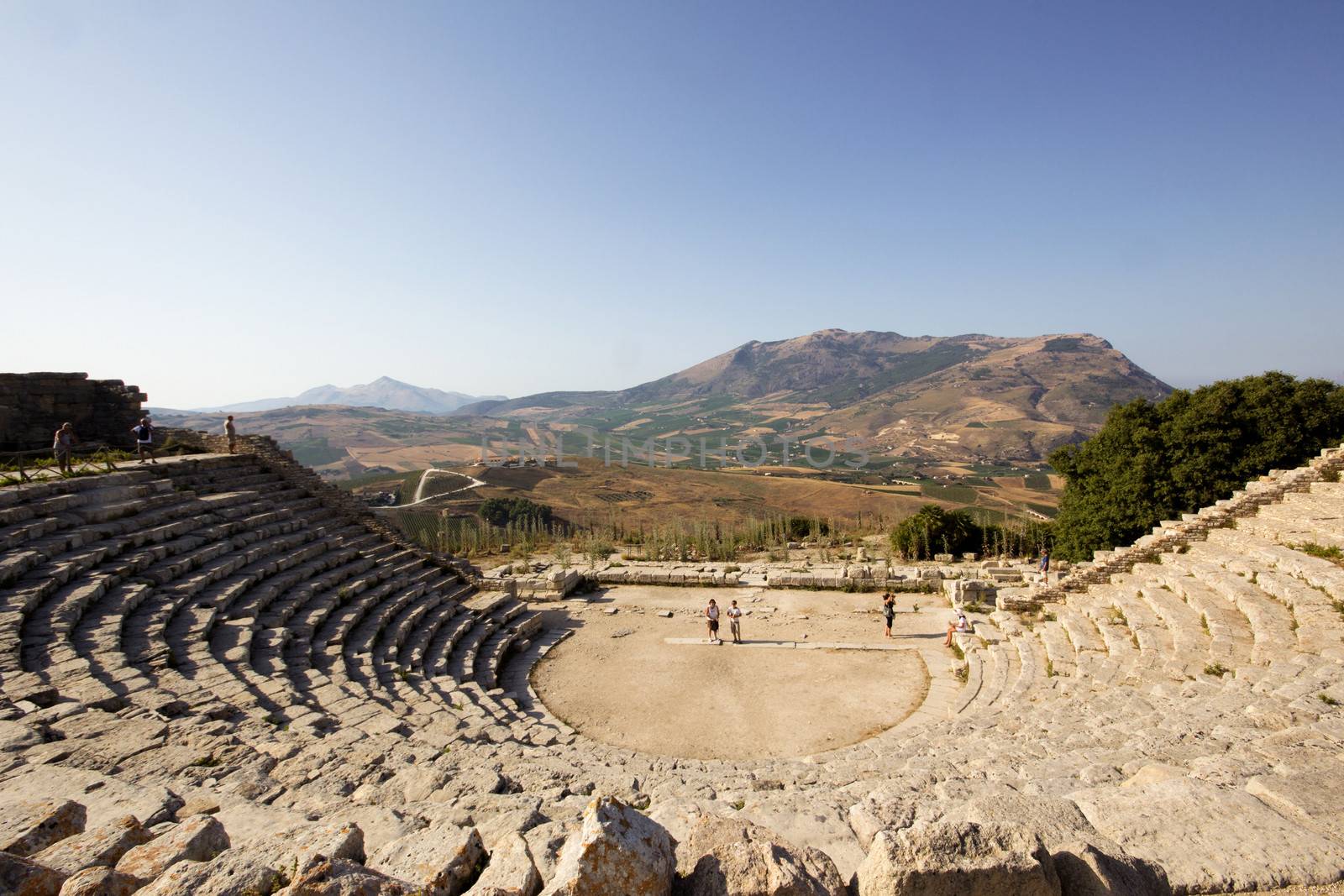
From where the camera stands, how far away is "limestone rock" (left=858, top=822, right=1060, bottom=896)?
3061mm

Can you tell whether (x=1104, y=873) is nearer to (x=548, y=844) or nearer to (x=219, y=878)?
(x=548, y=844)

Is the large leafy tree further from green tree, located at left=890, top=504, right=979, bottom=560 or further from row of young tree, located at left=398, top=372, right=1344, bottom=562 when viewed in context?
green tree, located at left=890, top=504, right=979, bottom=560

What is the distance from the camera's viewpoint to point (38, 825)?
3795 millimetres

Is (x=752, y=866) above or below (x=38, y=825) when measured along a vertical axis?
above

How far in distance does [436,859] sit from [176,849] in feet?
5.00

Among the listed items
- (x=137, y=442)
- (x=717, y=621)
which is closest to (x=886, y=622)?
(x=717, y=621)

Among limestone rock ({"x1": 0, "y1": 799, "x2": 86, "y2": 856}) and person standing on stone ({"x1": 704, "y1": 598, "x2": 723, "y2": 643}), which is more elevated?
limestone rock ({"x1": 0, "y1": 799, "x2": 86, "y2": 856})

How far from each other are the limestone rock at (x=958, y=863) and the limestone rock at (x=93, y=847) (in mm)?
4369

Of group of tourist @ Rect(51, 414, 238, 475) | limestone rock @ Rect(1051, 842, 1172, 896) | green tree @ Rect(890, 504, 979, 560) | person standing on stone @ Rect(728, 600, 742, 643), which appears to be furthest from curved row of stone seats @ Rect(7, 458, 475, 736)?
green tree @ Rect(890, 504, 979, 560)

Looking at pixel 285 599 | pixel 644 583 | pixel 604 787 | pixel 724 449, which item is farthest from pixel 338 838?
pixel 724 449

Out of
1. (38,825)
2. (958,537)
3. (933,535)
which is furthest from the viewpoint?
(958,537)

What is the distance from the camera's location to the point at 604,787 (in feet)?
24.6

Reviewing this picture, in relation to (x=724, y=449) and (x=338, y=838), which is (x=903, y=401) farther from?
(x=338, y=838)

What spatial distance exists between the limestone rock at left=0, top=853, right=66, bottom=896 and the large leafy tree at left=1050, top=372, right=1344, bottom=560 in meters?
24.0
